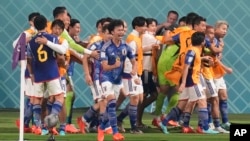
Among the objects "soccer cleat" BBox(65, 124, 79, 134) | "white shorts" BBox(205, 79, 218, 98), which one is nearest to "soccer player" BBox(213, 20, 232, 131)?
"white shorts" BBox(205, 79, 218, 98)

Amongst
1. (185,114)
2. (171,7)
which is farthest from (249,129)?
(171,7)

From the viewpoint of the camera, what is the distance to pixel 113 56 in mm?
14523

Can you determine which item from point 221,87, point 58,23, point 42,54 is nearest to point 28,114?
point 42,54

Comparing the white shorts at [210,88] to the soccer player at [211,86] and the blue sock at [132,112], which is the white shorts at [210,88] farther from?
the blue sock at [132,112]

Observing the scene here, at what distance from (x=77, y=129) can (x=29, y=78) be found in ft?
4.15

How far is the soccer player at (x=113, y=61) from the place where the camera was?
14164 mm

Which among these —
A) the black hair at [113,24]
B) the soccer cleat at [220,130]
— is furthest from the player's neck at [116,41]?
the soccer cleat at [220,130]

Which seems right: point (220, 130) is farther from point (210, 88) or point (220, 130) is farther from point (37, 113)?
point (37, 113)

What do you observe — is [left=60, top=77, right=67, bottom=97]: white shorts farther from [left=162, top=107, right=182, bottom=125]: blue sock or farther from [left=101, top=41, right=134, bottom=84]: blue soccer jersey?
[left=162, top=107, right=182, bottom=125]: blue sock

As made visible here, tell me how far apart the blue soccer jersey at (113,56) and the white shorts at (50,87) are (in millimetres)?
762

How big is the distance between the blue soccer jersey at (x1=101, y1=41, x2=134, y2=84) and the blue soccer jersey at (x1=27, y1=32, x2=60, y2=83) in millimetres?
799

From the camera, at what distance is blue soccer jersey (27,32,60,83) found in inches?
580

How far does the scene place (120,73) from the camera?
1465 cm

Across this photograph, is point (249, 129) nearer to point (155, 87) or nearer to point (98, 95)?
point (98, 95)
